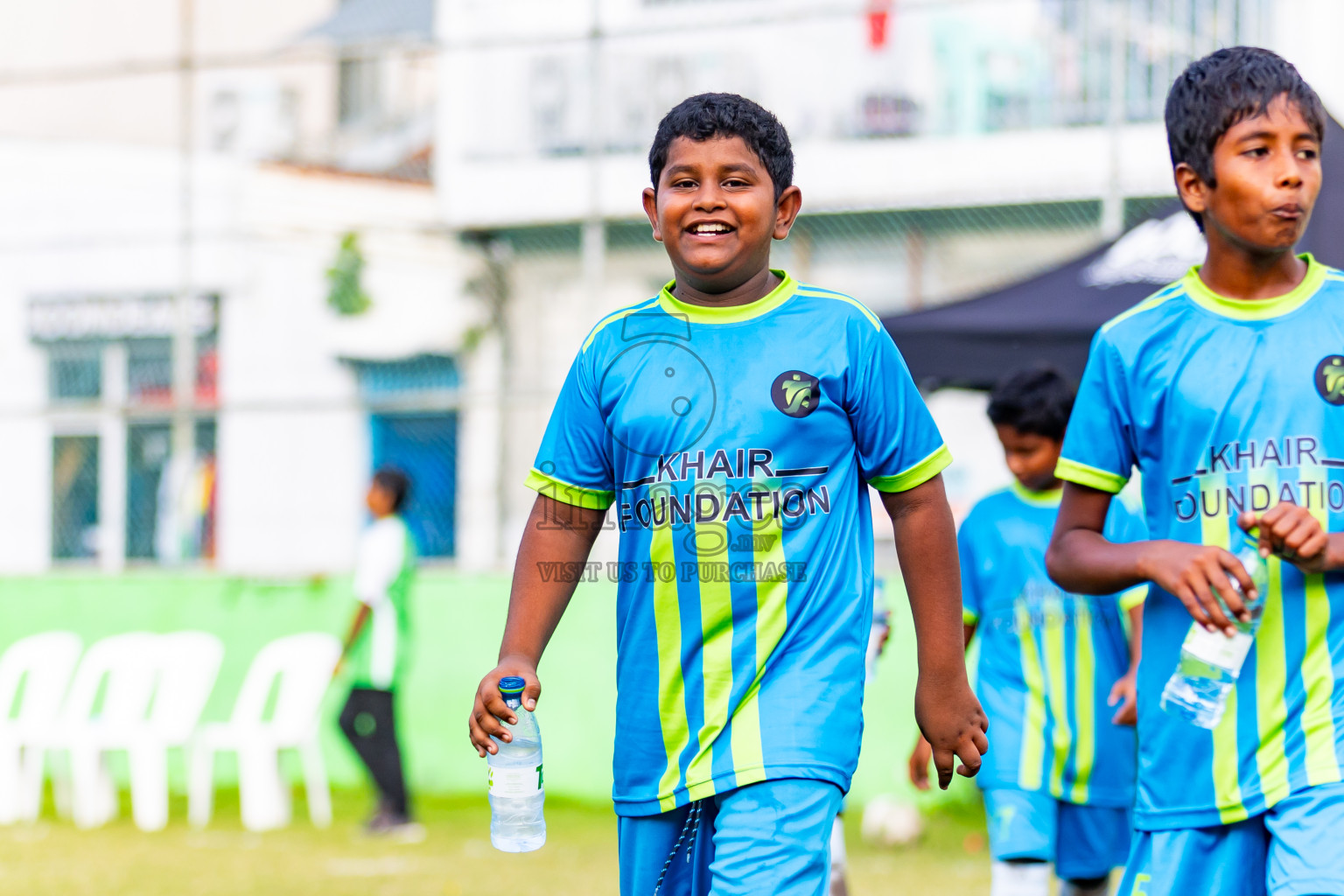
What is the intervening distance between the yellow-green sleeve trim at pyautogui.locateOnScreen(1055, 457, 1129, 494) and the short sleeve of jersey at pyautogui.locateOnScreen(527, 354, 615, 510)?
868mm

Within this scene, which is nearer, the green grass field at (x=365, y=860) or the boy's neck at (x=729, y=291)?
the boy's neck at (x=729, y=291)

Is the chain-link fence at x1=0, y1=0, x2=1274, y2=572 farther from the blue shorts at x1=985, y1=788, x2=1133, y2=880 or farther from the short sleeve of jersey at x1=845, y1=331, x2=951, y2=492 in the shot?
the short sleeve of jersey at x1=845, y1=331, x2=951, y2=492

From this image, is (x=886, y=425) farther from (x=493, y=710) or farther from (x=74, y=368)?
(x=74, y=368)

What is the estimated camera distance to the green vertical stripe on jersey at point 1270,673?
2904 millimetres

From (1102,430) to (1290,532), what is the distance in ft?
1.56

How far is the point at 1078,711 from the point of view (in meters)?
4.88

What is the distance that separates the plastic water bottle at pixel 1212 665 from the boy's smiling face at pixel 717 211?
3.38 ft

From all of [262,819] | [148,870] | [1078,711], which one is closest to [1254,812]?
[1078,711]

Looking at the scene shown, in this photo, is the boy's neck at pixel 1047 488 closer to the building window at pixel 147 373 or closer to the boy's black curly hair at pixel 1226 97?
the boy's black curly hair at pixel 1226 97

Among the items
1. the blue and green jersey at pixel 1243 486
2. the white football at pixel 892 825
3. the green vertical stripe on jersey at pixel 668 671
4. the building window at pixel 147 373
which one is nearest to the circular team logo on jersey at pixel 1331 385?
→ the blue and green jersey at pixel 1243 486

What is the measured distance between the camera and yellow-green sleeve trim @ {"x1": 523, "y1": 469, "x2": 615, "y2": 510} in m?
3.23

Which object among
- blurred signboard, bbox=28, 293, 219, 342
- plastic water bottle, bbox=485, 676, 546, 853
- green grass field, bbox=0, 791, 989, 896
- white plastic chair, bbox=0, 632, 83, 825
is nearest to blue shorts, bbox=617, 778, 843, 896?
plastic water bottle, bbox=485, 676, 546, 853

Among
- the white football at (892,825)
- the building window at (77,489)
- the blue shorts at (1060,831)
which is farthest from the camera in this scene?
the building window at (77,489)

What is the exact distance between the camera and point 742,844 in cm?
287
